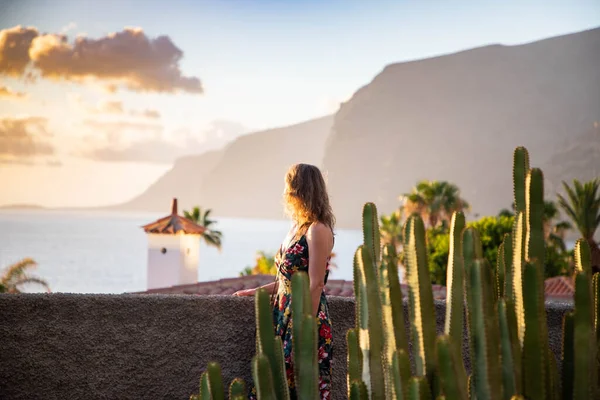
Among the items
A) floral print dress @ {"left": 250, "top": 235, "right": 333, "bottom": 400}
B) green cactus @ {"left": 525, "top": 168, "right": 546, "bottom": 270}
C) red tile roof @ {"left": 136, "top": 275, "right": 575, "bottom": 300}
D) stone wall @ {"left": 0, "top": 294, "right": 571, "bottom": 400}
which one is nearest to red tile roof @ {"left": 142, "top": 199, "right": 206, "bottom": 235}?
red tile roof @ {"left": 136, "top": 275, "right": 575, "bottom": 300}

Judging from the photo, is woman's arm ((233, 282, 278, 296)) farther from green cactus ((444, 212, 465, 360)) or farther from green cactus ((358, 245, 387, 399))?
green cactus ((444, 212, 465, 360))

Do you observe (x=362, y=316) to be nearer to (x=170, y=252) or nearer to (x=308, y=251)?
(x=308, y=251)

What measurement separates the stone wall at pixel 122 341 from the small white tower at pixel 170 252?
21941mm

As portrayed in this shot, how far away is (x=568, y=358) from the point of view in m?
2.13

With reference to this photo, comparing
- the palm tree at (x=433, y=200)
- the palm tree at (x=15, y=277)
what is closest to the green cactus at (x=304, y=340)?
the palm tree at (x=15, y=277)

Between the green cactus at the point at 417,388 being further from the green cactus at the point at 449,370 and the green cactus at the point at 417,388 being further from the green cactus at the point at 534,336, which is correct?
the green cactus at the point at 534,336

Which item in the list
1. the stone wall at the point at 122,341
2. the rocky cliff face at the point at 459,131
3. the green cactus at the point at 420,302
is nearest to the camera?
the green cactus at the point at 420,302

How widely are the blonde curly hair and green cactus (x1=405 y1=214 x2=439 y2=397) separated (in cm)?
136

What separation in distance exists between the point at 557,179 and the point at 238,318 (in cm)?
14425

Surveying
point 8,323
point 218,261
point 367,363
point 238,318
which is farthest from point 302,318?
point 218,261

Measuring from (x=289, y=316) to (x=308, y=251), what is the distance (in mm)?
355

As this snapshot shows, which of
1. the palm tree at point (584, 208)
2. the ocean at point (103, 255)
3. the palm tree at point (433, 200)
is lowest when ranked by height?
the ocean at point (103, 255)

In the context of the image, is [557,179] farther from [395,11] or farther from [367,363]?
[367,363]

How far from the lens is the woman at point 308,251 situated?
338 cm
